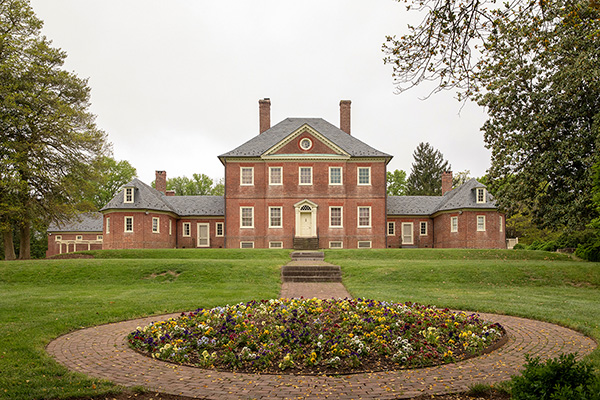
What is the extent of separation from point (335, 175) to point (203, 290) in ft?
68.1

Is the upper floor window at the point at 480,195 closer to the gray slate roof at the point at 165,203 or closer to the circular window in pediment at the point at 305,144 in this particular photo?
the circular window in pediment at the point at 305,144

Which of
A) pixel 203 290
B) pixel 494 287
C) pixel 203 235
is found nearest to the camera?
pixel 203 290

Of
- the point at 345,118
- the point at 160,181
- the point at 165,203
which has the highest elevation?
the point at 345,118

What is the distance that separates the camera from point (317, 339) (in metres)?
7.20

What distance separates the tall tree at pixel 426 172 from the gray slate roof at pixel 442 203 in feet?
93.0

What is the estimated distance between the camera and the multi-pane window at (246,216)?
34562 millimetres

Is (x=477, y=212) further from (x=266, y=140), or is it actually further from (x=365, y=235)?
(x=266, y=140)

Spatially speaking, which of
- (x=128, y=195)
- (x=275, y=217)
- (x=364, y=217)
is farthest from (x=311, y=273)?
(x=128, y=195)

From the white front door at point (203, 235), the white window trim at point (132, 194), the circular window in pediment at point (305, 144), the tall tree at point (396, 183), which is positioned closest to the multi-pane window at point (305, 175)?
the circular window in pediment at point (305, 144)

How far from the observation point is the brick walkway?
557cm

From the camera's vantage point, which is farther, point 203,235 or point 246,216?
point 203,235

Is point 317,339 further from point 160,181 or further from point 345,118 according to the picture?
point 160,181

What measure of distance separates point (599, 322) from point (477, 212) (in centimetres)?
2798

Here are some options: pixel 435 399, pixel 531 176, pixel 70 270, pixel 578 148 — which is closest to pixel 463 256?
pixel 531 176
